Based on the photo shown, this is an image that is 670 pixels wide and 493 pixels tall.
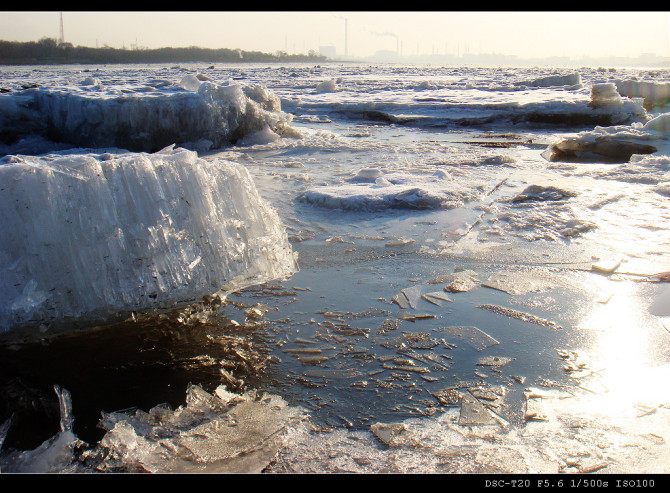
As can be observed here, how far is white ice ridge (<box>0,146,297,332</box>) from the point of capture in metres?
2.15

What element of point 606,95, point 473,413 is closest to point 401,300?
point 473,413

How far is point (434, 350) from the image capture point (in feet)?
7.70

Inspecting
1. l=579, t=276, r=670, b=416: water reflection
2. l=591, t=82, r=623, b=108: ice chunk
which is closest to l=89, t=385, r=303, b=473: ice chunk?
l=579, t=276, r=670, b=416: water reflection

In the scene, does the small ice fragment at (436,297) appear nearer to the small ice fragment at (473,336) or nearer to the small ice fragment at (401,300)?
the small ice fragment at (401,300)

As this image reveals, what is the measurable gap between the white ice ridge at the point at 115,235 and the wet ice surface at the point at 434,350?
0.73ft

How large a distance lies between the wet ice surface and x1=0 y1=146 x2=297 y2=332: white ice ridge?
221mm

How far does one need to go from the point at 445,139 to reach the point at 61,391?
345 inches

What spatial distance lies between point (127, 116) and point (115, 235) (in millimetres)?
6445

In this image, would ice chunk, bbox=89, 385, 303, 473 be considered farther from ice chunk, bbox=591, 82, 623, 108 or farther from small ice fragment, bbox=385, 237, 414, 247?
ice chunk, bbox=591, 82, 623, 108

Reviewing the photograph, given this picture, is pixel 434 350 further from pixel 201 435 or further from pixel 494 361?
pixel 201 435

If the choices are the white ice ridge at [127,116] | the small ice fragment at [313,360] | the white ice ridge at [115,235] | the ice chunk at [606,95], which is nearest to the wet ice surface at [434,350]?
the small ice fragment at [313,360]
